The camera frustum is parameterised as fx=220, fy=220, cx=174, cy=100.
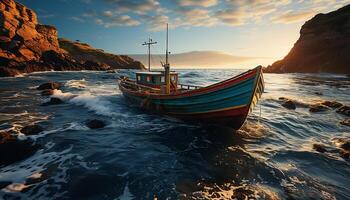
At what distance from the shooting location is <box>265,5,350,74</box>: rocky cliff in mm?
79562

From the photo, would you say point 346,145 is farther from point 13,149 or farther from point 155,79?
point 13,149

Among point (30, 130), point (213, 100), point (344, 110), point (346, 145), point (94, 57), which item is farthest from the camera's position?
point (94, 57)

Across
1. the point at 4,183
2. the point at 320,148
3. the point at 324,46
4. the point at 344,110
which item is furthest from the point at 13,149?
the point at 324,46

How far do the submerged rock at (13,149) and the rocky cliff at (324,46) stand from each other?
96006mm

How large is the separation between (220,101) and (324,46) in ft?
310

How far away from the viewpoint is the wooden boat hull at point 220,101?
12.1 meters

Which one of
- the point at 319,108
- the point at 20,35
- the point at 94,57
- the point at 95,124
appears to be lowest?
the point at 95,124

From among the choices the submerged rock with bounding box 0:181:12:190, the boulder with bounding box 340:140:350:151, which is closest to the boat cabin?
the boulder with bounding box 340:140:350:151

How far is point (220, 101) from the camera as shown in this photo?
1333cm

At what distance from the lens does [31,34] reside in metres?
74.6

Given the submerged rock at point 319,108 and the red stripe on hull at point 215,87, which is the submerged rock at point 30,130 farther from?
the submerged rock at point 319,108

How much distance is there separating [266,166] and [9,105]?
72.5 feet

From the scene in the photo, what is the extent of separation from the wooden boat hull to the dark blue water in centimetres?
84

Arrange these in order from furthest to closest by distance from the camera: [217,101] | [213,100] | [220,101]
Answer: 1. [213,100]
2. [217,101]
3. [220,101]
